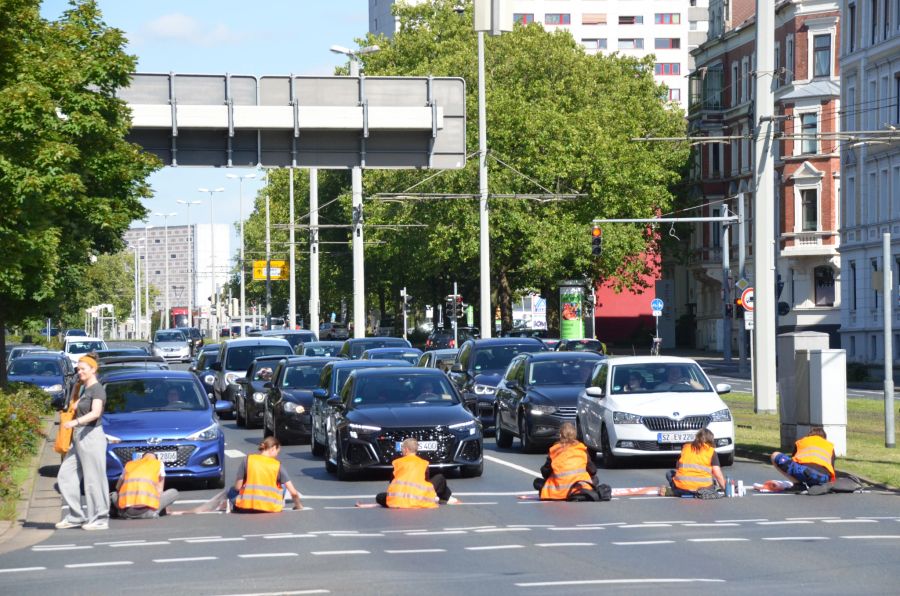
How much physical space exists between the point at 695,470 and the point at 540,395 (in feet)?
24.3

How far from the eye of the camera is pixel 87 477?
54.5 feet

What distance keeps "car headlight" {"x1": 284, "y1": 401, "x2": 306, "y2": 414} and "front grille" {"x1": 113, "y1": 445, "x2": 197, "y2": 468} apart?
8.61 meters

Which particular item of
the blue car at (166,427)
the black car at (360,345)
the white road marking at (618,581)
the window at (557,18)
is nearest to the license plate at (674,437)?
the blue car at (166,427)

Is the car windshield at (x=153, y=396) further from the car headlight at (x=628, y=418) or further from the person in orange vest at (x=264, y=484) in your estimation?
the car headlight at (x=628, y=418)

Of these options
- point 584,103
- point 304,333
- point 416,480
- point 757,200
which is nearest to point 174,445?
point 416,480

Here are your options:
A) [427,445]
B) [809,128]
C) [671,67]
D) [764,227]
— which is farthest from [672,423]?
[671,67]

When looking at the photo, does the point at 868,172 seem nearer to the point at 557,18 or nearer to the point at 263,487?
the point at 263,487

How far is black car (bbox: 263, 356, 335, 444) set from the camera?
29.5m

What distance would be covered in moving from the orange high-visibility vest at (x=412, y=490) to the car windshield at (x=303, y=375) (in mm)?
11912

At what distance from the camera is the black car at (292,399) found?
29531mm

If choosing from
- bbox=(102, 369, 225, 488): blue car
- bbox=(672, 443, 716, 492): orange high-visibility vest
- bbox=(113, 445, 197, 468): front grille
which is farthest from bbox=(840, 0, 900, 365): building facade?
bbox=(113, 445, 197, 468): front grille

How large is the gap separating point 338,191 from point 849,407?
6733 centimetres

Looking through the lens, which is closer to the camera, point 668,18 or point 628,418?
point 628,418

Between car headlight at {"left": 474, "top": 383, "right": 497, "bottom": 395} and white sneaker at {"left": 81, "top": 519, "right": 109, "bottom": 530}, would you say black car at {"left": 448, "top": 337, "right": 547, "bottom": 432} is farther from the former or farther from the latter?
white sneaker at {"left": 81, "top": 519, "right": 109, "bottom": 530}
